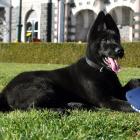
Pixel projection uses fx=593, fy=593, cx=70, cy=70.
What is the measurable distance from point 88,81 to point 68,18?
43.8m

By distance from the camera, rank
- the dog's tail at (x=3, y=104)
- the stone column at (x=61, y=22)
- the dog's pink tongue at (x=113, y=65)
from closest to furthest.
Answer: the dog's tail at (x=3, y=104)
the dog's pink tongue at (x=113, y=65)
the stone column at (x=61, y=22)

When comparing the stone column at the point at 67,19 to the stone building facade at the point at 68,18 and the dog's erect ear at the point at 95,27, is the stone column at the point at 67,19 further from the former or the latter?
the dog's erect ear at the point at 95,27

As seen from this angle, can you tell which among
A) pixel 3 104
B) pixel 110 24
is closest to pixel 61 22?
pixel 110 24

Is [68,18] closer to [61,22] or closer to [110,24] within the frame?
[61,22]

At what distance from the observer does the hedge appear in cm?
2967

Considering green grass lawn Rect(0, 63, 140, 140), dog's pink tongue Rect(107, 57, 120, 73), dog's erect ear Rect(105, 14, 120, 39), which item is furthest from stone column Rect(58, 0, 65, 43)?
green grass lawn Rect(0, 63, 140, 140)

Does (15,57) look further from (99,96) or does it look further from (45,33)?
(99,96)

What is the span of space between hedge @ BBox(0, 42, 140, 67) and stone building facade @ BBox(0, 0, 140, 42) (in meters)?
12.9

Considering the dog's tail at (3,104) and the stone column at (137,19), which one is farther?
the stone column at (137,19)

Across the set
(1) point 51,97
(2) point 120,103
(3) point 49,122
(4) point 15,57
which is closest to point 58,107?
(1) point 51,97

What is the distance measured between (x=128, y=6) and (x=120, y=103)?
40413 millimetres

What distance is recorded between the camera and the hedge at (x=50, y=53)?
29.7 m

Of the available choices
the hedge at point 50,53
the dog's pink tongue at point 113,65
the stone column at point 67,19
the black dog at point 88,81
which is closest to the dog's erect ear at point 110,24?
the black dog at point 88,81

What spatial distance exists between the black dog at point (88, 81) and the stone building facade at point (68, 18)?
126ft
